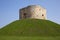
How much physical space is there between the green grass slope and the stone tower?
5.80 meters

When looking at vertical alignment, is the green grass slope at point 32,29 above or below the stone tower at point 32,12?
below

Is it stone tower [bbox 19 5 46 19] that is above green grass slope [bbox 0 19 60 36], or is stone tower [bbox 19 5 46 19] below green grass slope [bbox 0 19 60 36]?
above

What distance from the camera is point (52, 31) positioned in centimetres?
3519

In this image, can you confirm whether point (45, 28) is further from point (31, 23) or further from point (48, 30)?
point (31, 23)

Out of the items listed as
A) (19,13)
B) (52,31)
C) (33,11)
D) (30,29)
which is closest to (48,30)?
(52,31)

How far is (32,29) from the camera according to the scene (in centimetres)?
3634

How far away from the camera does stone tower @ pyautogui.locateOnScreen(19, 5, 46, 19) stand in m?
46.8

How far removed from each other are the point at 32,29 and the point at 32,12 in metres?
11.3

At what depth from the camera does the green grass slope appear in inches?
1334

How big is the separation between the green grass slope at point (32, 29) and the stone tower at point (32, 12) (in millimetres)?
5799

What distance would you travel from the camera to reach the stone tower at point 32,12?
46.8m

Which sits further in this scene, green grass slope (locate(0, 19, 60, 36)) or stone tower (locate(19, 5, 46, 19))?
stone tower (locate(19, 5, 46, 19))

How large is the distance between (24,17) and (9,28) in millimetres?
10545

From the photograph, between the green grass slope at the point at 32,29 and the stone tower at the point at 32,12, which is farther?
the stone tower at the point at 32,12
